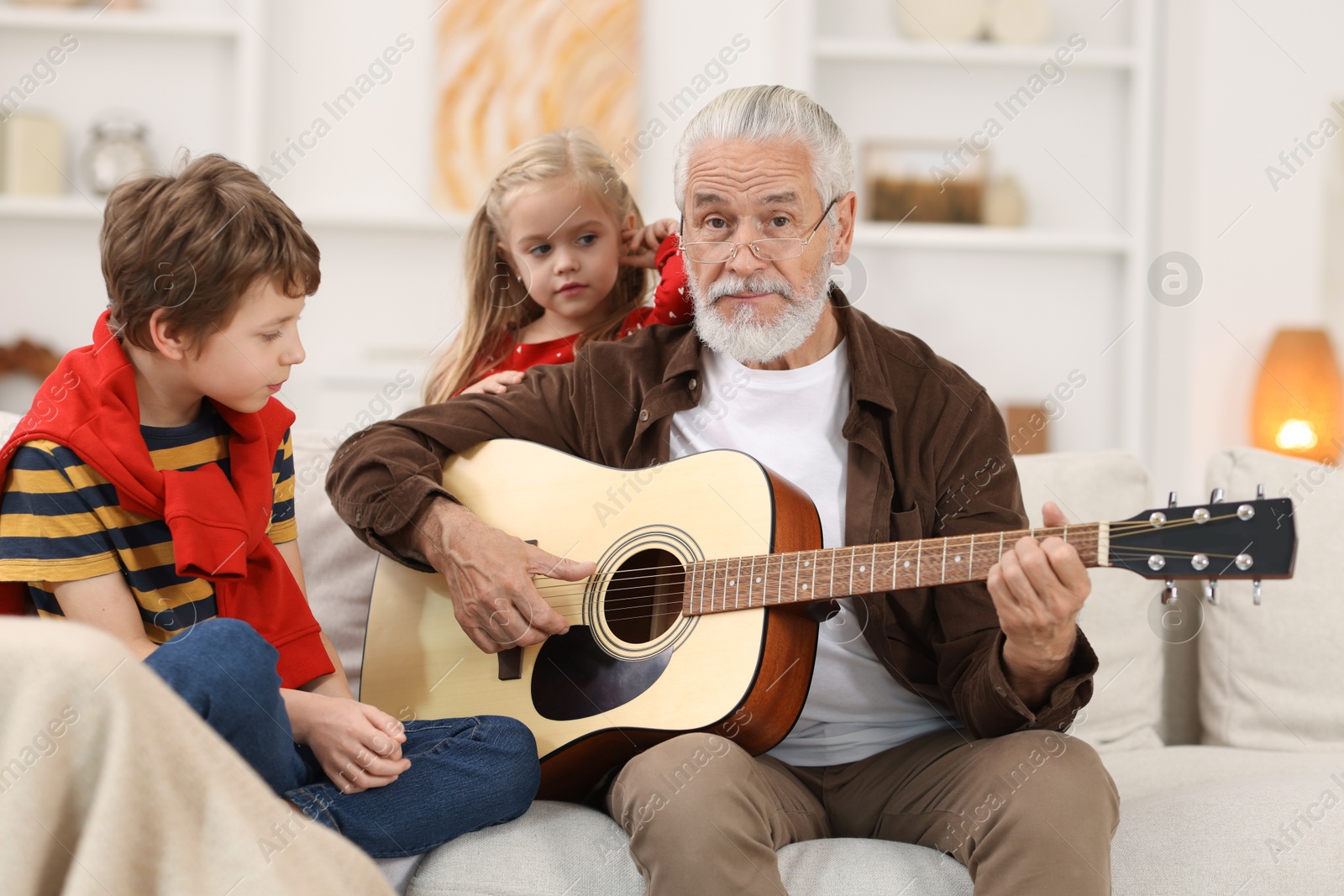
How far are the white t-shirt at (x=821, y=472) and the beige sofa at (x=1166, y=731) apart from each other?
0.64 ft

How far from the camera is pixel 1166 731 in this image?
207 cm

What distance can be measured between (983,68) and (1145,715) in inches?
108

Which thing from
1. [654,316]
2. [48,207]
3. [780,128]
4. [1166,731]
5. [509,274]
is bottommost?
[1166,731]

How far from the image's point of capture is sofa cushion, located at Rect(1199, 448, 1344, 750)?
1.88 meters

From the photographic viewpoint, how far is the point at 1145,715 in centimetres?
195

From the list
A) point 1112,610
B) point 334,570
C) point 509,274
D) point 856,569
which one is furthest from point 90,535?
point 1112,610

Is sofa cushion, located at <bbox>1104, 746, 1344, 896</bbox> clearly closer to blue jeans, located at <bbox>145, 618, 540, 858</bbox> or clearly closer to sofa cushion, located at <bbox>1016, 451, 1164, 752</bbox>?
sofa cushion, located at <bbox>1016, 451, 1164, 752</bbox>

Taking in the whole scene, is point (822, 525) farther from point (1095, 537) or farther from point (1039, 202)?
point (1039, 202)

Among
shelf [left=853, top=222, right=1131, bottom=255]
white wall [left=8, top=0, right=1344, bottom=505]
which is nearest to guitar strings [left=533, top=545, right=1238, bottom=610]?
white wall [left=8, top=0, right=1344, bottom=505]

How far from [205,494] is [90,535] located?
13 centimetres

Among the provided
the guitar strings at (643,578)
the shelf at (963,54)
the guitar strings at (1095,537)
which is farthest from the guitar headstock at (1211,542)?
the shelf at (963,54)

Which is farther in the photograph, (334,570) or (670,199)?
(670,199)

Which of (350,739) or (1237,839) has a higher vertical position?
(350,739)

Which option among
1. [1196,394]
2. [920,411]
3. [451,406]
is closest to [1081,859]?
[920,411]
